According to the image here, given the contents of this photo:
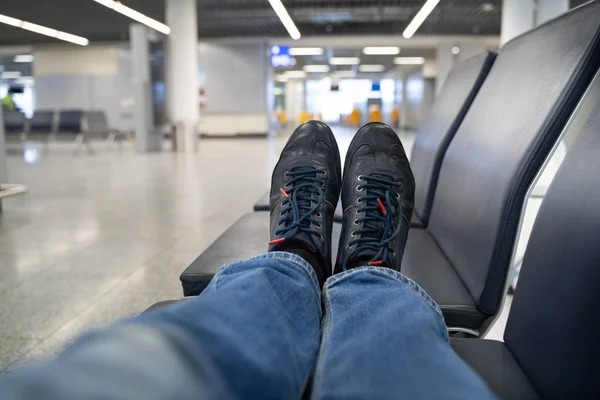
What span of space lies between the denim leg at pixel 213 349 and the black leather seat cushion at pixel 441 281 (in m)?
0.37

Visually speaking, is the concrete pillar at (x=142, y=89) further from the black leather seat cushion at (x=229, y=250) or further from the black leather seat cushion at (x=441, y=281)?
the black leather seat cushion at (x=441, y=281)

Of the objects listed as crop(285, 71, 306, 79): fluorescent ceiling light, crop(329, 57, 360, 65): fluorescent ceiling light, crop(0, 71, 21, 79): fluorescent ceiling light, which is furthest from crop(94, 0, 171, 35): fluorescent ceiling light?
crop(285, 71, 306, 79): fluorescent ceiling light

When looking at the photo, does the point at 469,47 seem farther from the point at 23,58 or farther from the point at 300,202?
the point at 23,58

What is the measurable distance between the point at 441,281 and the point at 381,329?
0.61m

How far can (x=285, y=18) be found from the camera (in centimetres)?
1328

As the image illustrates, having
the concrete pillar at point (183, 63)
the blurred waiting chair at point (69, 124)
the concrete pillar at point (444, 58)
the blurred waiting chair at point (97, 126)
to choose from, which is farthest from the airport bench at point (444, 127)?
the concrete pillar at point (444, 58)

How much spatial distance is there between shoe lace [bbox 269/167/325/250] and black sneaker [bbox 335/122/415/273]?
9 centimetres

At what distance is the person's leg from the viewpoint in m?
0.61

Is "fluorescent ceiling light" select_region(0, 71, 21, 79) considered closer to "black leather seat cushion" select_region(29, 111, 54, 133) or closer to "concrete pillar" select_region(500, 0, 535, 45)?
"black leather seat cushion" select_region(29, 111, 54, 133)

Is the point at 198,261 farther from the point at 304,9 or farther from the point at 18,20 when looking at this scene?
the point at 18,20

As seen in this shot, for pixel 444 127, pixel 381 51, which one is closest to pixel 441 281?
pixel 444 127

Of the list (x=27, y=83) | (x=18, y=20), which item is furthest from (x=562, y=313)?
(x=27, y=83)

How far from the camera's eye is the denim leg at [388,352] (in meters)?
0.60

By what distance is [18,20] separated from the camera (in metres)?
14.1
